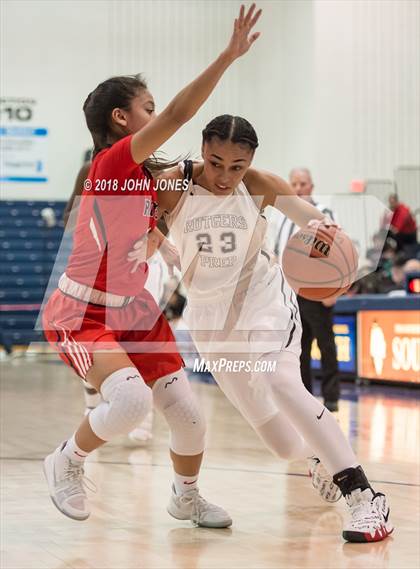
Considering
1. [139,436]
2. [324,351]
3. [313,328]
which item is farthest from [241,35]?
[324,351]

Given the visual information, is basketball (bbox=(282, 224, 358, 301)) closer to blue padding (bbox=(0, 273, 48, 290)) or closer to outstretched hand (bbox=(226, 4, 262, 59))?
outstretched hand (bbox=(226, 4, 262, 59))

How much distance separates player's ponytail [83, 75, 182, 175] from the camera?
3484 mm

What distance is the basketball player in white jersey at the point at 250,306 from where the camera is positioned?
360cm

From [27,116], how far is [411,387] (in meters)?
7.42

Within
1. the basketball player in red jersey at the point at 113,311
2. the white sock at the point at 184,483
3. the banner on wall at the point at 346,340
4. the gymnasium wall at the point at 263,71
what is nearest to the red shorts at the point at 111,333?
the basketball player in red jersey at the point at 113,311

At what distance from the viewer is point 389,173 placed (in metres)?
13.7

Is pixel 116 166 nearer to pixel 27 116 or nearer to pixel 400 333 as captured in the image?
pixel 400 333

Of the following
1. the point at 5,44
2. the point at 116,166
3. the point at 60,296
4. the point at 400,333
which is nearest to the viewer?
the point at 116,166

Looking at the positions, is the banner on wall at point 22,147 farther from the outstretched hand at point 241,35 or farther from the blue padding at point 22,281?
the outstretched hand at point 241,35

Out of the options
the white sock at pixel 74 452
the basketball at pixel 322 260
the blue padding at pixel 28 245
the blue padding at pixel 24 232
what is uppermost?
the basketball at pixel 322 260

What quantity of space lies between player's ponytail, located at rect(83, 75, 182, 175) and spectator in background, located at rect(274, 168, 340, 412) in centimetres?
370

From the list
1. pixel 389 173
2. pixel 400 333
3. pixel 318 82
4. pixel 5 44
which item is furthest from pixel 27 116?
pixel 5 44

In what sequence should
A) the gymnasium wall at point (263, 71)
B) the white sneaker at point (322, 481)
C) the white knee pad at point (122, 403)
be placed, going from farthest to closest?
the gymnasium wall at point (263, 71) < the white sneaker at point (322, 481) < the white knee pad at point (122, 403)

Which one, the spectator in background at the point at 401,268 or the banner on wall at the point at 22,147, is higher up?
the banner on wall at the point at 22,147
